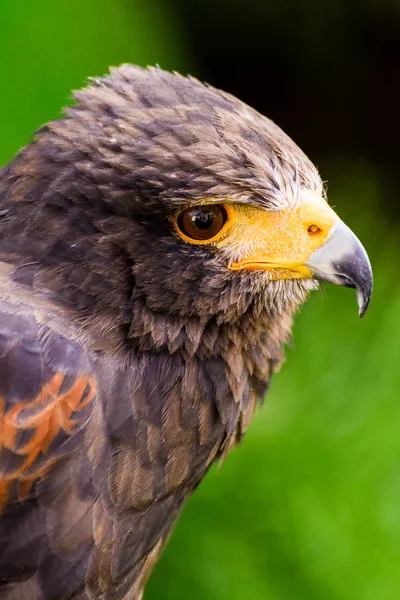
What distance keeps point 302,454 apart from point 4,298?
7.44 ft

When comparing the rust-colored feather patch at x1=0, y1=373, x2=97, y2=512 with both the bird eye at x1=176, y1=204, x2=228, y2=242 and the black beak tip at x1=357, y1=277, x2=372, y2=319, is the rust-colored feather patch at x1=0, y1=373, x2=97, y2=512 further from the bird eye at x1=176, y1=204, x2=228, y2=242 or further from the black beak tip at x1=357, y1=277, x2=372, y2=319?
the black beak tip at x1=357, y1=277, x2=372, y2=319

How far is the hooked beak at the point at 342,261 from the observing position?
290 cm

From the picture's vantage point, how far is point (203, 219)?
111 inches

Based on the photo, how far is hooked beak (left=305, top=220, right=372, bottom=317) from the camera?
2.90 meters

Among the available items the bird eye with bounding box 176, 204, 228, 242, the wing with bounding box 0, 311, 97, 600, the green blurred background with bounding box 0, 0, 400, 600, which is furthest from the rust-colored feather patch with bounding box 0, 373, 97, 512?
the green blurred background with bounding box 0, 0, 400, 600

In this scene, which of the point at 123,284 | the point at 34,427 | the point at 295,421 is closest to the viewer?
the point at 34,427

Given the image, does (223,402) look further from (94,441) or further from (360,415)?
(360,415)

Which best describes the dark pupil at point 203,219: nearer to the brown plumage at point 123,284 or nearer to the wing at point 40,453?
the brown plumage at point 123,284

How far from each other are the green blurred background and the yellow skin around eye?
1.95 meters

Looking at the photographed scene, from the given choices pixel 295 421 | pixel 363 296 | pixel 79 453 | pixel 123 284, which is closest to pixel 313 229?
pixel 363 296

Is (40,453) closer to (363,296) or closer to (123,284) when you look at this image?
(123,284)

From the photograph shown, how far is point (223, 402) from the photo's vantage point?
3.14 m

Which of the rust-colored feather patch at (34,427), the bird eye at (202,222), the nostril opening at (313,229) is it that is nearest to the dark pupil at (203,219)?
the bird eye at (202,222)

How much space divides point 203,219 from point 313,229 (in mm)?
336
